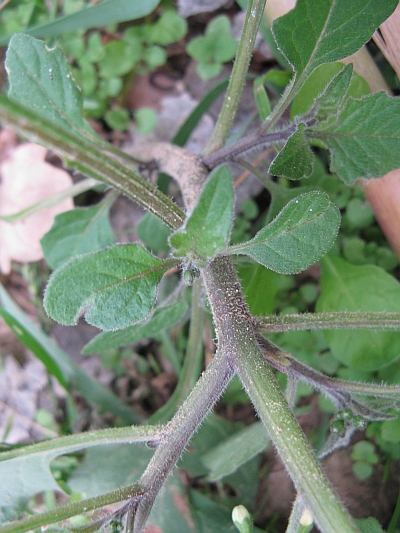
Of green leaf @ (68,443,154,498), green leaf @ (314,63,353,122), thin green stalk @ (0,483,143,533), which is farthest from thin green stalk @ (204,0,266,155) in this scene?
green leaf @ (68,443,154,498)

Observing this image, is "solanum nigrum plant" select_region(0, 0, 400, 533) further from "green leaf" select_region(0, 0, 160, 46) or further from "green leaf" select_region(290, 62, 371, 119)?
"green leaf" select_region(0, 0, 160, 46)

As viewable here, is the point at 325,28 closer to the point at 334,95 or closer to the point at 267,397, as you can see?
the point at 334,95

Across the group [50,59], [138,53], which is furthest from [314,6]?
[138,53]

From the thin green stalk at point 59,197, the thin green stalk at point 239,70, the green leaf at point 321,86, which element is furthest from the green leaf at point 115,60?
the green leaf at point 321,86

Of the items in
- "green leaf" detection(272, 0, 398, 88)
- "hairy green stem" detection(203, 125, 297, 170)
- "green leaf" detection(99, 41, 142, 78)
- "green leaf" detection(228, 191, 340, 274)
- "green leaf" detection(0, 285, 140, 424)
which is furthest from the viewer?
"green leaf" detection(99, 41, 142, 78)

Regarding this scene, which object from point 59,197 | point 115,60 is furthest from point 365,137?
point 115,60

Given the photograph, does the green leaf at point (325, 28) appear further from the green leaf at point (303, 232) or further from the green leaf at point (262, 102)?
the green leaf at point (303, 232)

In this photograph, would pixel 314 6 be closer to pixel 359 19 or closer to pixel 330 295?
pixel 359 19
